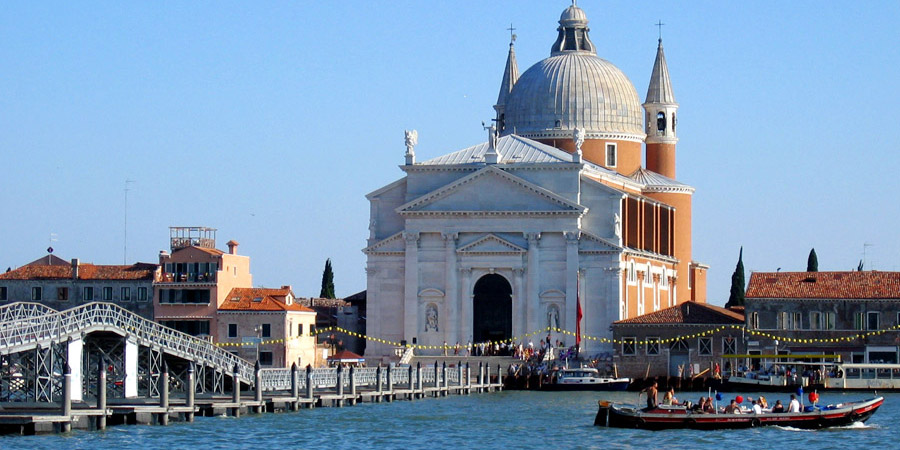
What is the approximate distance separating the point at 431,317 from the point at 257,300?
23.3 feet

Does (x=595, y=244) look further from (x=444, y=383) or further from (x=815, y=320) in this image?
(x=444, y=383)

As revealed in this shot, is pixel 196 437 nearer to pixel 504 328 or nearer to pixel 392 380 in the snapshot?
pixel 392 380

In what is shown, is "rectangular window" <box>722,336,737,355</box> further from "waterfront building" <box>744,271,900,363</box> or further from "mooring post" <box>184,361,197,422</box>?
"mooring post" <box>184,361,197,422</box>

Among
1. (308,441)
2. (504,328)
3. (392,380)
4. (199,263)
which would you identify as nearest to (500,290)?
(504,328)

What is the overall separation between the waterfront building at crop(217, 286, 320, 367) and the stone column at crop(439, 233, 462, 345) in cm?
620

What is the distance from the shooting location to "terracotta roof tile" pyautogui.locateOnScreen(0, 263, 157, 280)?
86.5 metres

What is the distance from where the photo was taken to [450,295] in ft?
277

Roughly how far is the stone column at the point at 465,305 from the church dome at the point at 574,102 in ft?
41.5

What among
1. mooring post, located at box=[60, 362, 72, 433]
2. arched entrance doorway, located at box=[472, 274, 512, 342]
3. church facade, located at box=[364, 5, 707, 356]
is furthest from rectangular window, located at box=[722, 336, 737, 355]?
mooring post, located at box=[60, 362, 72, 433]

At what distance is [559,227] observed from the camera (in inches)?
3273

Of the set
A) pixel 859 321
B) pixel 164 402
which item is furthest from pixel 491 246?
pixel 164 402

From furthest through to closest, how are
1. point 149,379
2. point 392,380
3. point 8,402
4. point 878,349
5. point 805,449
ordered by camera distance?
point 878,349 < point 392,380 < point 149,379 < point 8,402 < point 805,449

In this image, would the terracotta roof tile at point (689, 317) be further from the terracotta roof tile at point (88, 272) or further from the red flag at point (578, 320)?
the terracotta roof tile at point (88, 272)

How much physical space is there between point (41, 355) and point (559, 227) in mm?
32658
